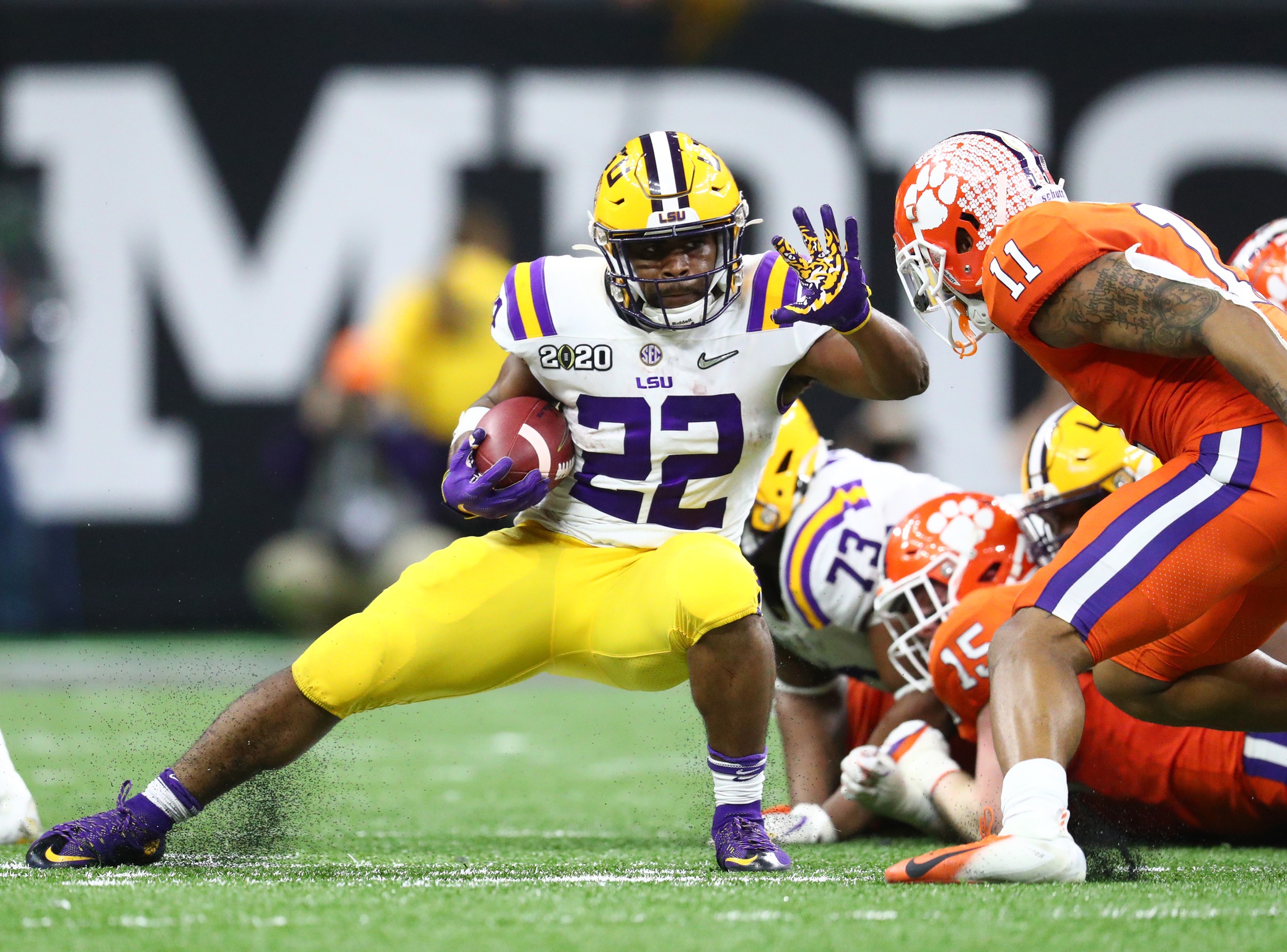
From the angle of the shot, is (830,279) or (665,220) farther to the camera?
(665,220)

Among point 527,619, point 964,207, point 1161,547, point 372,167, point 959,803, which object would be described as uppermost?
point 372,167

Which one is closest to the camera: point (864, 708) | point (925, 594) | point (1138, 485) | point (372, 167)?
point (1138, 485)

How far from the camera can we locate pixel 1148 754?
356 centimetres

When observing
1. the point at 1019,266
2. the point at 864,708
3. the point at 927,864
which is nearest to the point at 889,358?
the point at 1019,266

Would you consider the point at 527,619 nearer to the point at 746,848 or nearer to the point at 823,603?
the point at 746,848

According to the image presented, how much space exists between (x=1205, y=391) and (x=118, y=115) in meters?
6.89

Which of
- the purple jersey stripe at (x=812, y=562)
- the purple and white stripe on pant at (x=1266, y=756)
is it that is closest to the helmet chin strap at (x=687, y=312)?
the purple jersey stripe at (x=812, y=562)

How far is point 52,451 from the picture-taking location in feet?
27.3

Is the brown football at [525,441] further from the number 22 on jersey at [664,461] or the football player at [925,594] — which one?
the football player at [925,594]

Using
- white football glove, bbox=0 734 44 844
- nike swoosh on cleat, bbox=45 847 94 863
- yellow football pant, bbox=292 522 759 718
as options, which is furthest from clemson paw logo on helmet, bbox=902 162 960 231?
white football glove, bbox=0 734 44 844

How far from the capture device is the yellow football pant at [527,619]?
3082 millimetres

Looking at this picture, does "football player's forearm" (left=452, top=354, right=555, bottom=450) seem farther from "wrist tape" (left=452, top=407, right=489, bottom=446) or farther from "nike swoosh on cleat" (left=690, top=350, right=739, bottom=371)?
"nike swoosh on cleat" (left=690, top=350, right=739, bottom=371)

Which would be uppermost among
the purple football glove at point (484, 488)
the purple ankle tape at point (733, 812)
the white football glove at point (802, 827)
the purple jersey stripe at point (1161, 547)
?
the purple football glove at point (484, 488)

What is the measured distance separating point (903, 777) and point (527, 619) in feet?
3.19
